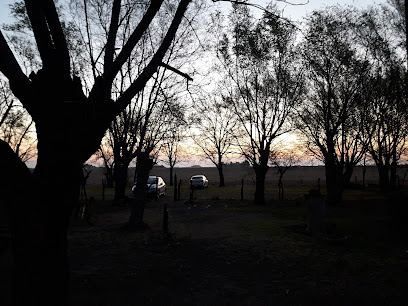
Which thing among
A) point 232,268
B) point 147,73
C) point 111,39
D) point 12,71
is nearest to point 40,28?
point 12,71

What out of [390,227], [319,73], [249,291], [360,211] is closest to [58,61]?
[249,291]

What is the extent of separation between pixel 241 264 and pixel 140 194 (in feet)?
21.8

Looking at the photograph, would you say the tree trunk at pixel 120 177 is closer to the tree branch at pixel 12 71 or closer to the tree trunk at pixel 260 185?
the tree trunk at pixel 260 185

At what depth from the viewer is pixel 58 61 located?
389 cm

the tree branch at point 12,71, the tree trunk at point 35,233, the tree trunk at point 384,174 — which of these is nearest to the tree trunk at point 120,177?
the tree branch at point 12,71

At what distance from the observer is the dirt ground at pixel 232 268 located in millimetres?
5824

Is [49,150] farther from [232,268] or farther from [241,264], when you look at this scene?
[241,264]

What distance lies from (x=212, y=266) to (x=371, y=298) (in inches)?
139

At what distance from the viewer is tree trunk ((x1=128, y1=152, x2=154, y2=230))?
13.0 meters

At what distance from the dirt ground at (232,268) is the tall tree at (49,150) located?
250 centimetres

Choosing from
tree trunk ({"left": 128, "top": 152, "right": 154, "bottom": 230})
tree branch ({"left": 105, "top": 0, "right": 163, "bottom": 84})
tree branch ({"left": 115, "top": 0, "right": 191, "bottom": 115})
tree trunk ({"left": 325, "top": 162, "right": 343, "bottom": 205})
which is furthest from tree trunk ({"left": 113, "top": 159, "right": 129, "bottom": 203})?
tree branch ({"left": 105, "top": 0, "right": 163, "bottom": 84})

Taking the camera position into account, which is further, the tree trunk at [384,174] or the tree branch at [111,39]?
the tree trunk at [384,174]

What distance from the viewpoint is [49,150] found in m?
3.58

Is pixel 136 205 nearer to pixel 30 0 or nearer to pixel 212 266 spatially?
pixel 212 266
